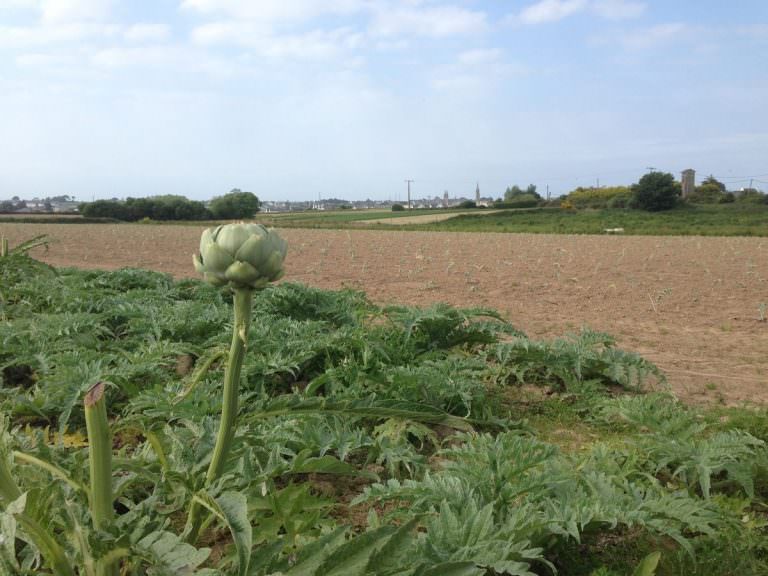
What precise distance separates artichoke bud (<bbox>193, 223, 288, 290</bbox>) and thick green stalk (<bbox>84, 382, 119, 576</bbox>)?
307mm

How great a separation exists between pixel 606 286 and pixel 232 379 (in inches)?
388

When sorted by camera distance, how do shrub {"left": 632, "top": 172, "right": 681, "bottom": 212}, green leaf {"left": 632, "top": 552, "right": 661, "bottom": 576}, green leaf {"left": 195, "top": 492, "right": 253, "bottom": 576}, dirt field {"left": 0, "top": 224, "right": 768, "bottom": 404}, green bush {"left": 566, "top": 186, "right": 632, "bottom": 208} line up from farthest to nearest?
green bush {"left": 566, "top": 186, "right": 632, "bottom": 208} < shrub {"left": 632, "top": 172, "right": 681, "bottom": 212} < dirt field {"left": 0, "top": 224, "right": 768, "bottom": 404} < green leaf {"left": 632, "top": 552, "right": 661, "bottom": 576} < green leaf {"left": 195, "top": 492, "right": 253, "bottom": 576}

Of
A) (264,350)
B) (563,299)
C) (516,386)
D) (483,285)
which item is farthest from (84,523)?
(483,285)

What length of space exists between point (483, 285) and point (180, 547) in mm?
9472

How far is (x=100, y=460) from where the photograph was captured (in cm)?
125

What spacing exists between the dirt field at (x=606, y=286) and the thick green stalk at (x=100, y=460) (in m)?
3.96

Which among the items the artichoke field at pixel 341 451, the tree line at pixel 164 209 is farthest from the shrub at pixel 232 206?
the artichoke field at pixel 341 451

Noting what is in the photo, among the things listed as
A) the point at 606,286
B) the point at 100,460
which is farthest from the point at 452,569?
the point at 606,286

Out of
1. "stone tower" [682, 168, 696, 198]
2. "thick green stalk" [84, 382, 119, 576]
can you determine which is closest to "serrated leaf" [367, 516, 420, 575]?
"thick green stalk" [84, 382, 119, 576]

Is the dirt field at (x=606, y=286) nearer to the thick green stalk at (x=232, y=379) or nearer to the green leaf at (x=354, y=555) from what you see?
the green leaf at (x=354, y=555)

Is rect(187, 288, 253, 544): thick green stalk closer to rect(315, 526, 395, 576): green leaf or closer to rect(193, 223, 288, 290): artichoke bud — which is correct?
rect(193, 223, 288, 290): artichoke bud

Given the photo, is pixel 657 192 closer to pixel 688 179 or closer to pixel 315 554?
pixel 688 179

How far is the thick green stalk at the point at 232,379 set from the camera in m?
1.26

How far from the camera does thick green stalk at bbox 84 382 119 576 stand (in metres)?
1.16
